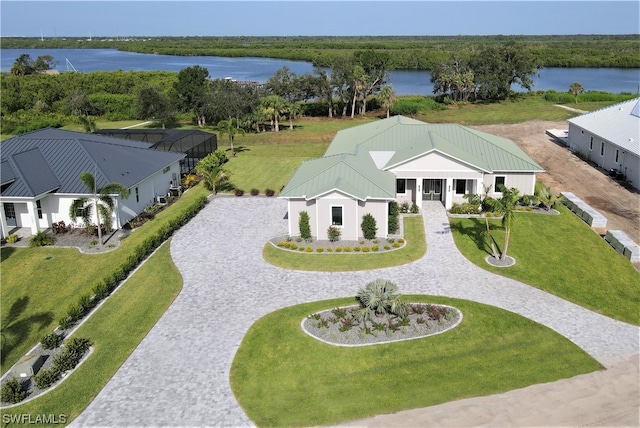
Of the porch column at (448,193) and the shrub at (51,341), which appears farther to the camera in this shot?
the porch column at (448,193)

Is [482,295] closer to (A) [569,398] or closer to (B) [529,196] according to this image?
(A) [569,398]

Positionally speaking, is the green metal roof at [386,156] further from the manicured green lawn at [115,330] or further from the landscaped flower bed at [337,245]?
the manicured green lawn at [115,330]

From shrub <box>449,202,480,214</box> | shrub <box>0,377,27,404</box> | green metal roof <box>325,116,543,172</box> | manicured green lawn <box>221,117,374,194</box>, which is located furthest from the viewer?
manicured green lawn <box>221,117,374,194</box>

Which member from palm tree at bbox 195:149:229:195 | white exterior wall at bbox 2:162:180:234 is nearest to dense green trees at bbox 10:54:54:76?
palm tree at bbox 195:149:229:195

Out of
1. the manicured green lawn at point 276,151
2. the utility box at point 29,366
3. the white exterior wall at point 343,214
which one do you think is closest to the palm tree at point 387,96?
the manicured green lawn at point 276,151

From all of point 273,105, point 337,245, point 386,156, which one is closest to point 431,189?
point 386,156

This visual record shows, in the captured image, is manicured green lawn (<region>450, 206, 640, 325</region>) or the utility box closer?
the utility box

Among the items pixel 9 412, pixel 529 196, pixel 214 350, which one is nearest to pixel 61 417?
pixel 9 412

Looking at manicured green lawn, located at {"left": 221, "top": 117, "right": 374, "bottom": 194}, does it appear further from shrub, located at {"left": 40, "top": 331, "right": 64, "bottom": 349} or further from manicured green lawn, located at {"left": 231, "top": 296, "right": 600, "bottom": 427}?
manicured green lawn, located at {"left": 231, "top": 296, "right": 600, "bottom": 427}
